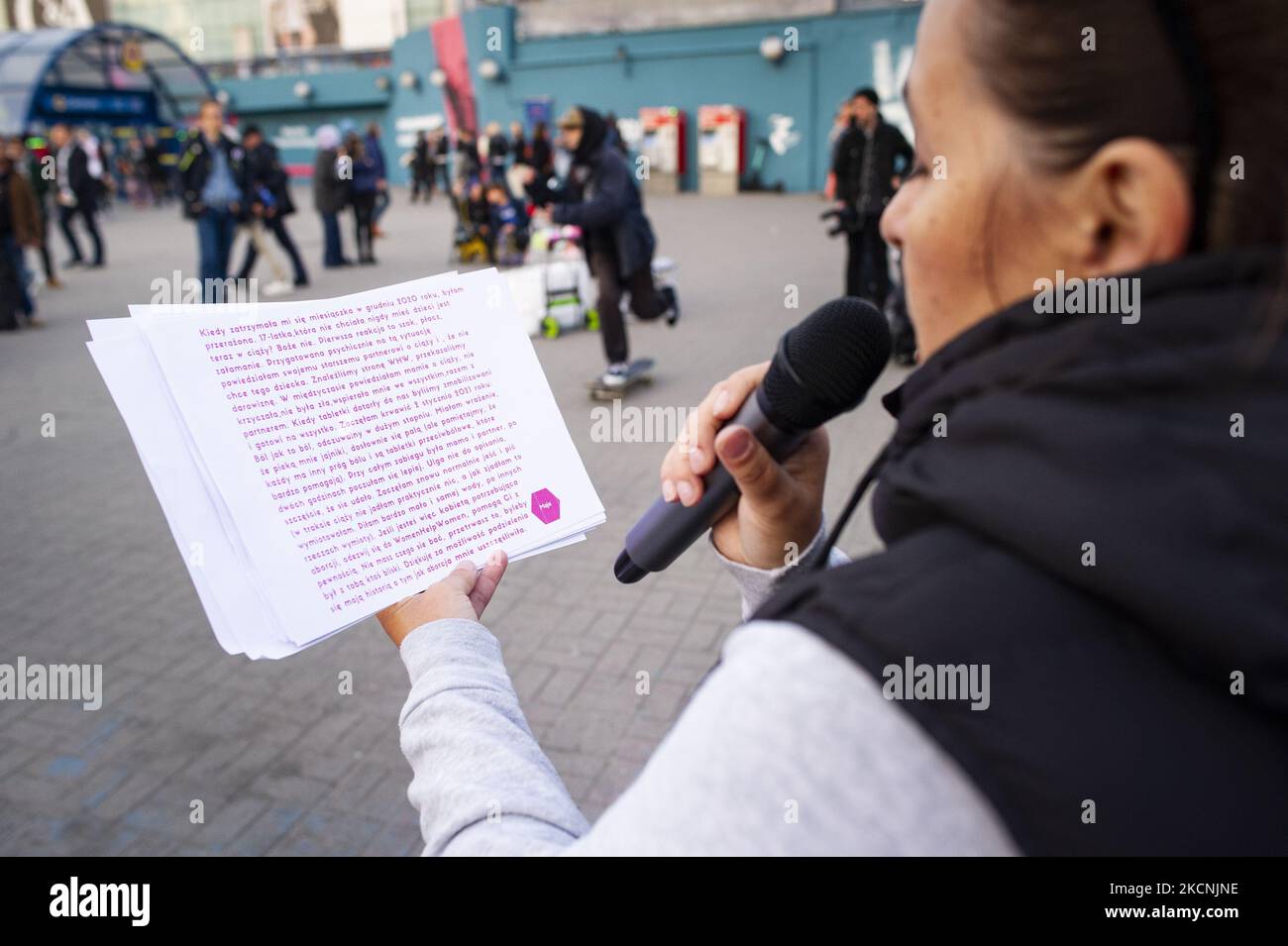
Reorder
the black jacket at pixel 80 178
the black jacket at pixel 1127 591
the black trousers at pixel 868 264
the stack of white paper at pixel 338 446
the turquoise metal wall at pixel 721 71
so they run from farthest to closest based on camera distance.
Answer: the turquoise metal wall at pixel 721 71 → the black jacket at pixel 80 178 → the black trousers at pixel 868 264 → the stack of white paper at pixel 338 446 → the black jacket at pixel 1127 591

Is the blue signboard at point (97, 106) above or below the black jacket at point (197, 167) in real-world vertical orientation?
above

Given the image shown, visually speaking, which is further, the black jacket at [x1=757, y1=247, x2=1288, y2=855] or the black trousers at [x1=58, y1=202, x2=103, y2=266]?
the black trousers at [x1=58, y1=202, x2=103, y2=266]

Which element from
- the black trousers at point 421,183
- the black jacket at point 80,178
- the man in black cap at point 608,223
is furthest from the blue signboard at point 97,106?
the man in black cap at point 608,223

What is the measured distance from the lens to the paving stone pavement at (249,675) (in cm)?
297

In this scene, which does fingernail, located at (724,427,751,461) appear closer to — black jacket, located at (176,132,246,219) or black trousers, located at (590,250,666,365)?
black trousers, located at (590,250,666,365)

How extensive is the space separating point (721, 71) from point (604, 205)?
1656 cm

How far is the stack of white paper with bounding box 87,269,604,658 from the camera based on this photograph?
47.9 inches

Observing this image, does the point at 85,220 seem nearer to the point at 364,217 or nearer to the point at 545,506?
the point at 364,217

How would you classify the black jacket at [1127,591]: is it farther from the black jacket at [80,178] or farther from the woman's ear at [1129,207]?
the black jacket at [80,178]

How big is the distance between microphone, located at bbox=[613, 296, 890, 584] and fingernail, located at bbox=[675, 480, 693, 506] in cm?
2

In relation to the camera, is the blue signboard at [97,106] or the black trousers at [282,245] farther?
the blue signboard at [97,106]

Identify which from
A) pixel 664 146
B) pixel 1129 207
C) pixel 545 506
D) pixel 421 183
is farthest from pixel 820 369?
pixel 421 183

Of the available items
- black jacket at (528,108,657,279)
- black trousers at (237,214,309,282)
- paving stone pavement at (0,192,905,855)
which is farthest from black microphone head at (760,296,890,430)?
black trousers at (237,214,309,282)
